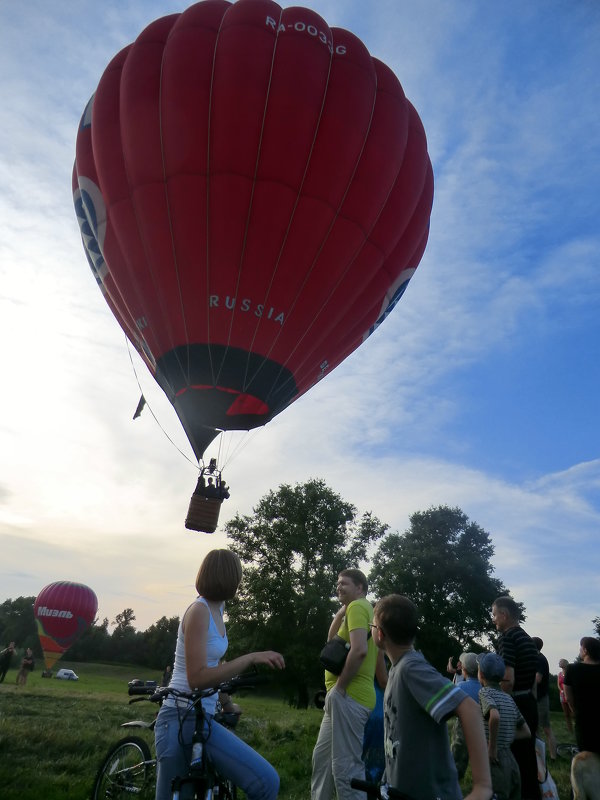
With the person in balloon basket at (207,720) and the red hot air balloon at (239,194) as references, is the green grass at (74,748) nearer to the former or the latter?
the person in balloon basket at (207,720)

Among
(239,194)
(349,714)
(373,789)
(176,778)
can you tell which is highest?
(239,194)

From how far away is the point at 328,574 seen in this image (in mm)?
32625

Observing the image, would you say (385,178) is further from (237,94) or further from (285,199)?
(237,94)

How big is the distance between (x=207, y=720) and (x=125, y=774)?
7.02 feet

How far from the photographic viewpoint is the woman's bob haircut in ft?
10.7

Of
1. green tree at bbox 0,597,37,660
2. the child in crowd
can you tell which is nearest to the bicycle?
the child in crowd

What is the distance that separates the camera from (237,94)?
9.94m

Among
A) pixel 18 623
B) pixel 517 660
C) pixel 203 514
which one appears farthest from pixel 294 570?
pixel 18 623

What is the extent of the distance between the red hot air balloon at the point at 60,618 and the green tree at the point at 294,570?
7713 millimetres

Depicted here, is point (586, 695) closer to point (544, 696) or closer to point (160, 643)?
point (544, 696)

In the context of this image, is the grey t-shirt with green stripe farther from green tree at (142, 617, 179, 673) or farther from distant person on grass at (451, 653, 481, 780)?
green tree at (142, 617, 179, 673)

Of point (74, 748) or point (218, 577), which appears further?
point (74, 748)

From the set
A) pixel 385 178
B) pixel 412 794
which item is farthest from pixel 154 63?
pixel 412 794

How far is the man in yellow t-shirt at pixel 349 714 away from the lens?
14.4 ft
